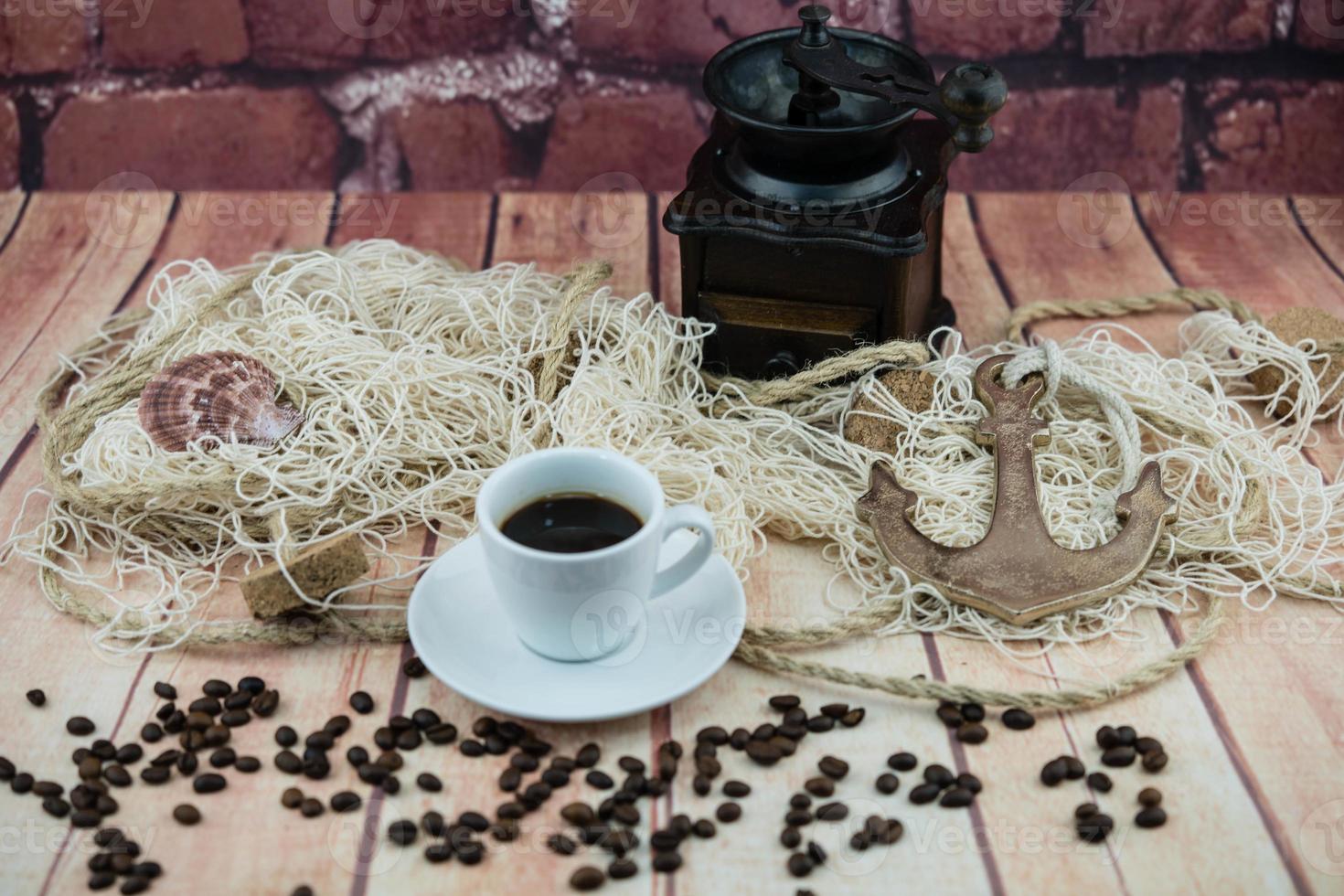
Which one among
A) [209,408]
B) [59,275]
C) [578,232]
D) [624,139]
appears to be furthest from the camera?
[624,139]

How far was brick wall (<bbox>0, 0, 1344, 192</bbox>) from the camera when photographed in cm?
239

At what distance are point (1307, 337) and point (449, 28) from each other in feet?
4.99

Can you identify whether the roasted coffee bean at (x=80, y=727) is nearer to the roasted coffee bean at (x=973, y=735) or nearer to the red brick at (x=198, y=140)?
the roasted coffee bean at (x=973, y=735)

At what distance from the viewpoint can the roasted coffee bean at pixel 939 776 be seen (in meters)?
1.30

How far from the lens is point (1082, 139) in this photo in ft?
8.21

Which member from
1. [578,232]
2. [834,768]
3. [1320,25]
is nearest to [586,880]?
[834,768]

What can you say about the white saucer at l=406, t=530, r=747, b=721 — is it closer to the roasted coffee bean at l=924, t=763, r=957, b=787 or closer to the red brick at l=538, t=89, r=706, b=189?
the roasted coffee bean at l=924, t=763, r=957, b=787

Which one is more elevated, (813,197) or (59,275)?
(813,197)

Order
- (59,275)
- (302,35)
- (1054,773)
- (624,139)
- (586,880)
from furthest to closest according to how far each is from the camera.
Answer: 1. (624,139)
2. (302,35)
3. (59,275)
4. (1054,773)
5. (586,880)

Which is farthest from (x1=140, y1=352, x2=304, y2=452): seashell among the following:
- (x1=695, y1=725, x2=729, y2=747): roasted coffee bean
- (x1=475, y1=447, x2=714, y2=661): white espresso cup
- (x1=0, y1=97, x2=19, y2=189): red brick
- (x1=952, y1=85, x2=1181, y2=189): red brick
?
(x1=952, y1=85, x2=1181, y2=189): red brick

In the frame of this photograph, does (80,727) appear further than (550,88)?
No

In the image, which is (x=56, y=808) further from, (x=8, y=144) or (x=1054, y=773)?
(x=8, y=144)

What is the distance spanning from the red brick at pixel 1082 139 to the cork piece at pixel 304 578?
5.08ft

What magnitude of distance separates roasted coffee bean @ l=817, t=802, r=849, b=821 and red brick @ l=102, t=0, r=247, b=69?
5.98 ft
